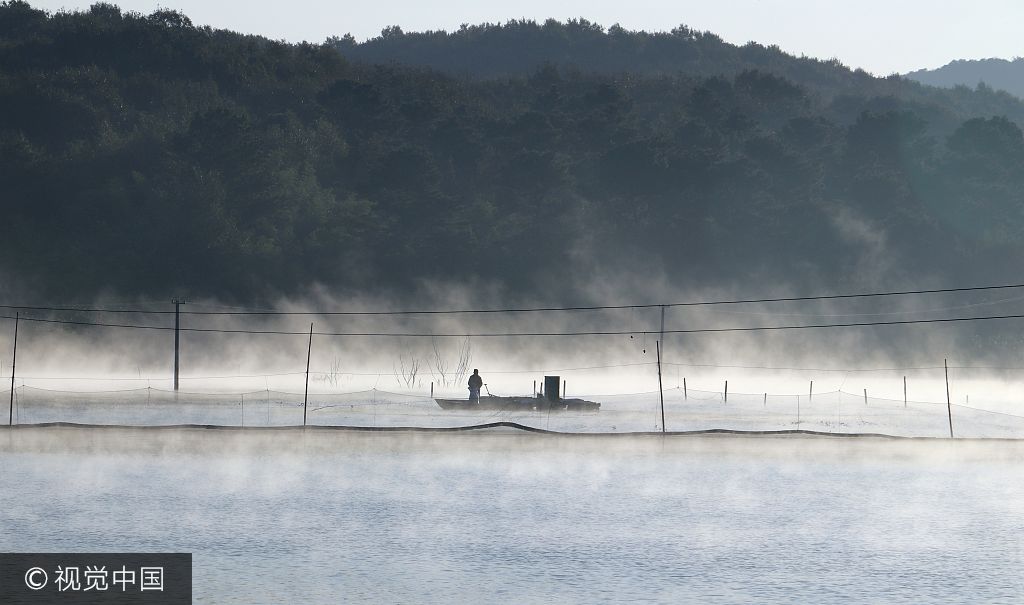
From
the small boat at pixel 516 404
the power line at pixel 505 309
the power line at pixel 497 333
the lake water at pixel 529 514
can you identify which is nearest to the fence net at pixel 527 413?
the small boat at pixel 516 404

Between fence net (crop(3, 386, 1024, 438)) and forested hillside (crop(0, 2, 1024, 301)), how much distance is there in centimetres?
1876

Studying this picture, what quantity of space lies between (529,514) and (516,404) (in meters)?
43.4

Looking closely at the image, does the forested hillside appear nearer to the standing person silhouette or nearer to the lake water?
the standing person silhouette

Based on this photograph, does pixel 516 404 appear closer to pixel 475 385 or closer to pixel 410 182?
pixel 475 385

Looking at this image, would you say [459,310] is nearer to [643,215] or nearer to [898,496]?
[643,215]

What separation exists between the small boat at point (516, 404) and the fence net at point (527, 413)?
0.48ft

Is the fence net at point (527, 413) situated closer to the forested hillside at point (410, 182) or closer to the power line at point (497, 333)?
the power line at point (497, 333)

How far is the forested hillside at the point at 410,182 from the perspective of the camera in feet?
408

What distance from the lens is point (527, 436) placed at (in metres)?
72.1

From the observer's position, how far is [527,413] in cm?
9050

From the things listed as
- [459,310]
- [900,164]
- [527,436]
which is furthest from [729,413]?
[900,164]

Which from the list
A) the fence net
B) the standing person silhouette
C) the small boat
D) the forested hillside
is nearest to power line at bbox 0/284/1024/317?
the forested hillside

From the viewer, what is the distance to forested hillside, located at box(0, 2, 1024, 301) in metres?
124

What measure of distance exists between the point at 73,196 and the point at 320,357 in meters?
28.6
